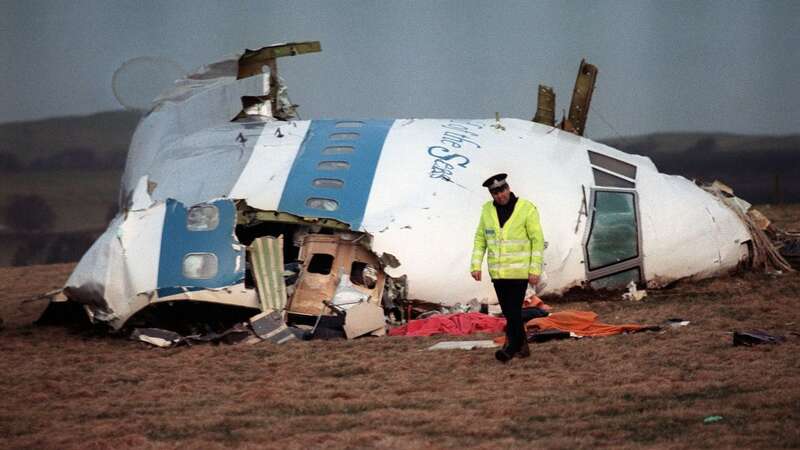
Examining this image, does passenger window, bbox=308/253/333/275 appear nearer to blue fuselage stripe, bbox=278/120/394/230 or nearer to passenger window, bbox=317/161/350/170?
blue fuselage stripe, bbox=278/120/394/230

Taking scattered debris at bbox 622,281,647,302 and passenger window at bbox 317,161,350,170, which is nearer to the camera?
passenger window at bbox 317,161,350,170

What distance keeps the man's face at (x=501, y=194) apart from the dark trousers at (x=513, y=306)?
2.65 feet

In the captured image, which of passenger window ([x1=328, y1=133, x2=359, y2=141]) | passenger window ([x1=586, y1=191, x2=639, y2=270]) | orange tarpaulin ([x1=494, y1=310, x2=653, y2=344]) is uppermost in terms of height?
passenger window ([x1=328, y1=133, x2=359, y2=141])

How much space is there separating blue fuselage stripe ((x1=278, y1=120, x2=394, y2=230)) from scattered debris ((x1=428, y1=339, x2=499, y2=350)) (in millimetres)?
2508

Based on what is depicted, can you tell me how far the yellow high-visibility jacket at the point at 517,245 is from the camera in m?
12.7

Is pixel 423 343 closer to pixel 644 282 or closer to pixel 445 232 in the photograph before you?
pixel 445 232

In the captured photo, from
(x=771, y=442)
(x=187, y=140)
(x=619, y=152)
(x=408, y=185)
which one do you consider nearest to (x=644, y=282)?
(x=619, y=152)

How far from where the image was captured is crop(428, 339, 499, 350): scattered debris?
14.0m

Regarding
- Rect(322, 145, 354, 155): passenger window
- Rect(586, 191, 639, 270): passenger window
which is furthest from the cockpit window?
Rect(322, 145, 354, 155): passenger window

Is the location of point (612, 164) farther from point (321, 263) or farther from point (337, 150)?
point (321, 263)

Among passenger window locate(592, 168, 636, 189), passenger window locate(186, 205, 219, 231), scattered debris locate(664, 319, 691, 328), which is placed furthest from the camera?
passenger window locate(592, 168, 636, 189)

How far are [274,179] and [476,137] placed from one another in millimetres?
3077

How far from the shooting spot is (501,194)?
42.0 feet

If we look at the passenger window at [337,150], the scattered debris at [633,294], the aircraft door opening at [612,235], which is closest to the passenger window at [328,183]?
the passenger window at [337,150]
